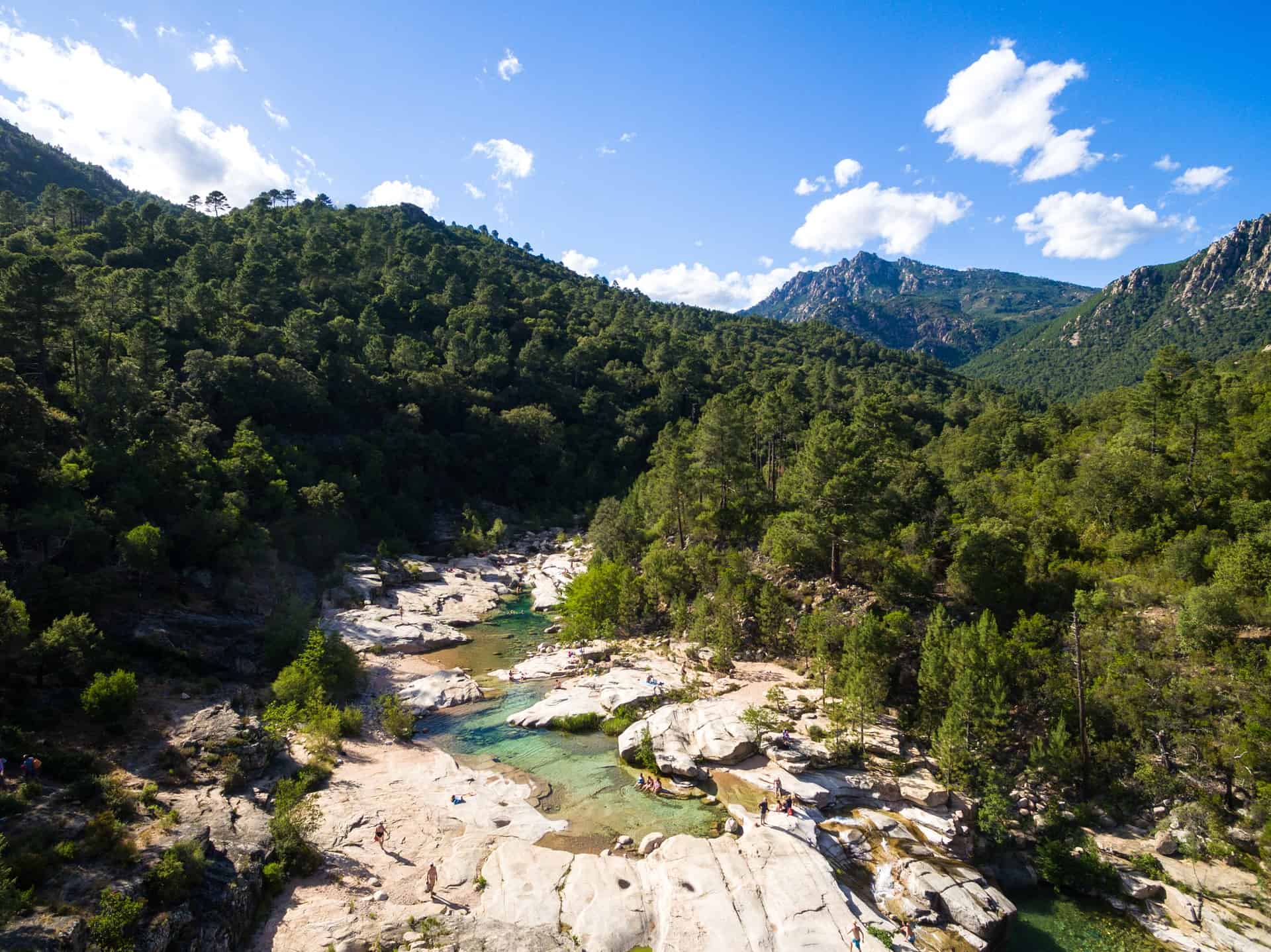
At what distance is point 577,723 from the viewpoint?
36938mm

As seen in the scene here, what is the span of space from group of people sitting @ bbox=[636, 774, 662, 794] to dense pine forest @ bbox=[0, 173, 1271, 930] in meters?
11.0

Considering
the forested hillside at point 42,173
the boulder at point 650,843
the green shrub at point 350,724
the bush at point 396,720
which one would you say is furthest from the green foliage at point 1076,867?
the forested hillside at point 42,173

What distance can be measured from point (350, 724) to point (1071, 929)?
36956 mm

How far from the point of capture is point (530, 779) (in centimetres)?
3136

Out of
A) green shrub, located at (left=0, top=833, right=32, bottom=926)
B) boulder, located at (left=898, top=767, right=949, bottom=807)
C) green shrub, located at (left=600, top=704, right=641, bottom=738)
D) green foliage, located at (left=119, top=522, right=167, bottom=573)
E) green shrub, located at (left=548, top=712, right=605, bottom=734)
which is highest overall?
green foliage, located at (left=119, top=522, right=167, bottom=573)

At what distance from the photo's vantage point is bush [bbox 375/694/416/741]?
3541 centimetres

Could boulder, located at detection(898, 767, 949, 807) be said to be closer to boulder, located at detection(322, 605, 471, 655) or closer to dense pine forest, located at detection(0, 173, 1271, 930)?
dense pine forest, located at detection(0, 173, 1271, 930)

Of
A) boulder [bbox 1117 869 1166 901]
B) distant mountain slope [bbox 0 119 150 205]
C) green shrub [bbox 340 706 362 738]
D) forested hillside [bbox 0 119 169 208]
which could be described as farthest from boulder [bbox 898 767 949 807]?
distant mountain slope [bbox 0 119 150 205]

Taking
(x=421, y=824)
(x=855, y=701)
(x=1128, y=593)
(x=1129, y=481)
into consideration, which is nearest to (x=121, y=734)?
(x=421, y=824)

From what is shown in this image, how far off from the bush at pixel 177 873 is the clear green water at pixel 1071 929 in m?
30.0

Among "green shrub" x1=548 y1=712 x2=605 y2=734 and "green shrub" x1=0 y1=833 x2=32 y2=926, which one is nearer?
"green shrub" x1=0 y1=833 x2=32 y2=926

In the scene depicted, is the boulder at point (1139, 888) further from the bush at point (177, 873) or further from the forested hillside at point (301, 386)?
the forested hillside at point (301, 386)

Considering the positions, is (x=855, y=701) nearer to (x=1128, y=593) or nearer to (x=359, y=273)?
(x=1128, y=593)

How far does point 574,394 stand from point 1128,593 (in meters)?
94.4
